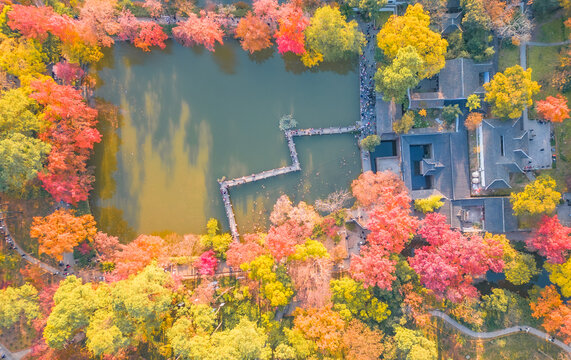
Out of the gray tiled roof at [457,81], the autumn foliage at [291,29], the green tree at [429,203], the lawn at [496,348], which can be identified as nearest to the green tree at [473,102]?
the gray tiled roof at [457,81]

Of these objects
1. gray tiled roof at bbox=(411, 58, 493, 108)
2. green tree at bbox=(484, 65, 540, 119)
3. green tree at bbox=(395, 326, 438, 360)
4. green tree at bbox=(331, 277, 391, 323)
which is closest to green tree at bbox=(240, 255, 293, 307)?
green tree at bbox=(331, 277, 391, 323)

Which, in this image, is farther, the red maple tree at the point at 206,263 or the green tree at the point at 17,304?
the red maple tree at the point at 206,263

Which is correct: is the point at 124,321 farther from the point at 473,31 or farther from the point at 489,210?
the point at 473,31

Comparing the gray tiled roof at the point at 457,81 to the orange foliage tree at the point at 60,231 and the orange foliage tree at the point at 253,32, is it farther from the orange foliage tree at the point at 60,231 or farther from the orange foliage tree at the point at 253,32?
the orange foliage tree at the point at 60,231

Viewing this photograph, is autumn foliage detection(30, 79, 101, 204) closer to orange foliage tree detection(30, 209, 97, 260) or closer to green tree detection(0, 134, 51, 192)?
→ green tree detection(0, 134, 51, 192)

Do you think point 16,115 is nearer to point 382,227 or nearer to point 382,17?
point 382,227

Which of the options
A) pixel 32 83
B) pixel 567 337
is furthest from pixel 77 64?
pixel 567 337

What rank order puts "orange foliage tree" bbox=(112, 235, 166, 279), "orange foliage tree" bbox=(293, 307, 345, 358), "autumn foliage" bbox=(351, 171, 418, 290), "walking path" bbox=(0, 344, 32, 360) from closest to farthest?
1. "orange foliage tree" bbox=(293, 307, 345, 358)
2. "autumn foliage" bbox=(351, 171, 418, 290)
3. "orange foliage tree" bbox=(112, 235, 166, 279)
4. "walking path" bbox=(0, 344, 32, 360)
